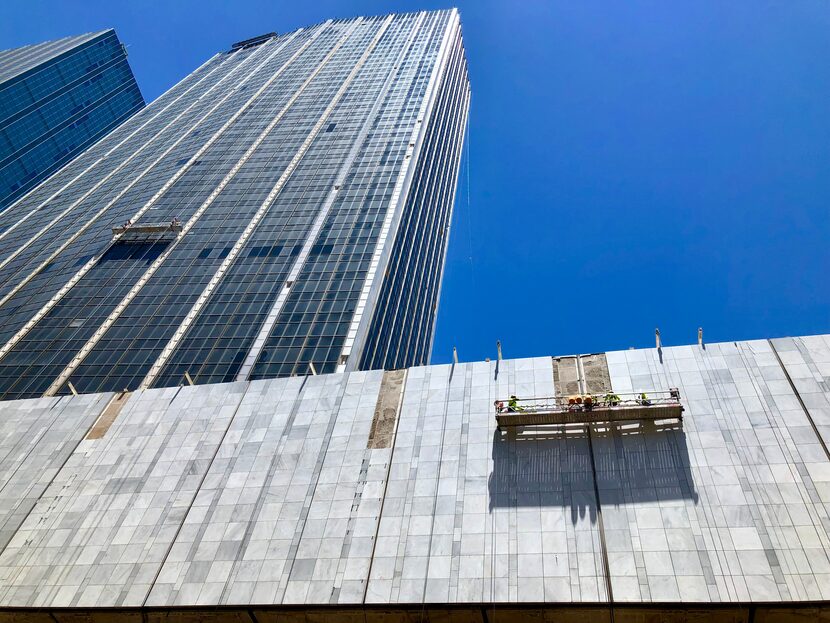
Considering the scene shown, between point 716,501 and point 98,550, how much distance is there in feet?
124

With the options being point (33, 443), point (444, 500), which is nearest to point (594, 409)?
point (444, 500)

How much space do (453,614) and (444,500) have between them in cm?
692

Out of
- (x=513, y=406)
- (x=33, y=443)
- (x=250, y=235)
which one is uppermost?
(x=250, y=235)

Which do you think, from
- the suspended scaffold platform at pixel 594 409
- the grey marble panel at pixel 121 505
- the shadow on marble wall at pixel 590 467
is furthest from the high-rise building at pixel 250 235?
the shadow on marble wall at pixel 590 467

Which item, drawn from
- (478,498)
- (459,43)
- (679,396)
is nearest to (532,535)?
(478,498)

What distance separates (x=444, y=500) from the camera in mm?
38625

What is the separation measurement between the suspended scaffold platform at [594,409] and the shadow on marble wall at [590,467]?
56 cm

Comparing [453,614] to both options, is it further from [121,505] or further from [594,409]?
[121,505]

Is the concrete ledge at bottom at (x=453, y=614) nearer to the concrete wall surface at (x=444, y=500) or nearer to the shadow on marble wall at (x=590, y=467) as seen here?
the concrete wall surface at (x=444, y=500)

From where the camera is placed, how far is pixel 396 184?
370 feet

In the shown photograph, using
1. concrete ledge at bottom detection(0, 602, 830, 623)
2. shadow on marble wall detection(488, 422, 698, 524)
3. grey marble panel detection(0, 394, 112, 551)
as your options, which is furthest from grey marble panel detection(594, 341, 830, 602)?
grey marble panel detection(0, 394, 112, 551)

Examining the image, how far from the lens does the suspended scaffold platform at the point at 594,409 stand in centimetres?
3919

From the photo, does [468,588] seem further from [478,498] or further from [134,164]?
[134,164]

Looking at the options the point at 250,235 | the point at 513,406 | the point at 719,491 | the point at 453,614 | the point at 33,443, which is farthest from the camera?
the point at 250,235
